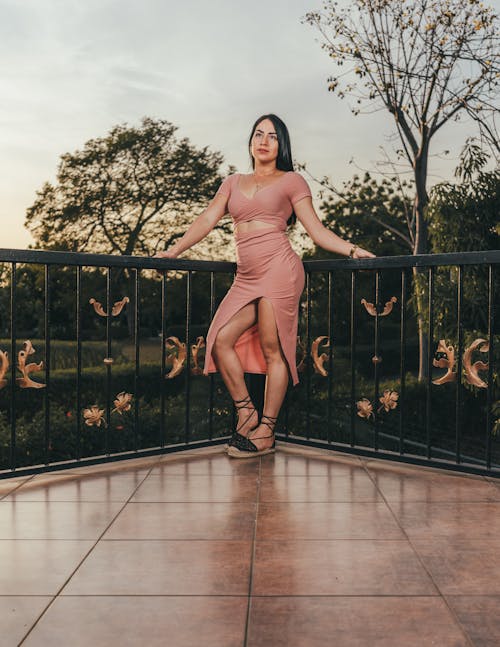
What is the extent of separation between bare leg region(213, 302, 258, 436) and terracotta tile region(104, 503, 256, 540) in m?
0.91

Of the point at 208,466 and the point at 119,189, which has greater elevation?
the point at 119,189

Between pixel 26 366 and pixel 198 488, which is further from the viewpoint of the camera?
pixel 26 366

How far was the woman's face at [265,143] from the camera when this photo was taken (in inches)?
135

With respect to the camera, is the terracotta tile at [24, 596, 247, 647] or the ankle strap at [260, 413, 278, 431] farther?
the ankle strap at [260, 413, 278, 431]

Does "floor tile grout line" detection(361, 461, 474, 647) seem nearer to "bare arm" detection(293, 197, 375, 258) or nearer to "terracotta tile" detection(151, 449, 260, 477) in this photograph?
"terracotta tile" detection(151, 449, 260, 477)

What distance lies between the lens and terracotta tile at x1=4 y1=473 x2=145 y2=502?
105 inches

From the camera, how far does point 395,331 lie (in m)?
21.7

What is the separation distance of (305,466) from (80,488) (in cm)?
103

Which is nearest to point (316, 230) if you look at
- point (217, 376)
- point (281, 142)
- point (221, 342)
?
point (281, 142)

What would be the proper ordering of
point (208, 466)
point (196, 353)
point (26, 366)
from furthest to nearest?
point (196, 353)
point (208, 466)
point (26, 366)

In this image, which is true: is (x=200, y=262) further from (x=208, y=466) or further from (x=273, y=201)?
(x=208, y=466)

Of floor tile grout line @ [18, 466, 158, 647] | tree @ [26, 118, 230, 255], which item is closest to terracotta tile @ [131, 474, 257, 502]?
floor tile grout line @ [18, 466, 158, 647]

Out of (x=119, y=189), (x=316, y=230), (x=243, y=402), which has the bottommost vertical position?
(x=243, y=402)

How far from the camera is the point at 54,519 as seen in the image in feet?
7.80
